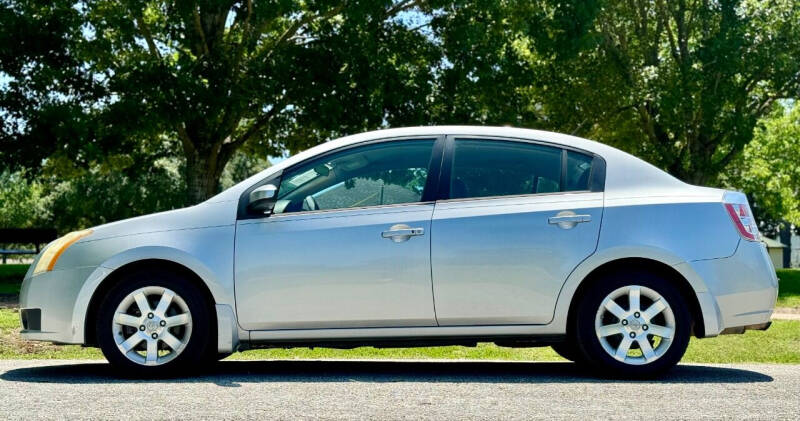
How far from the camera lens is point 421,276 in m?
6.45

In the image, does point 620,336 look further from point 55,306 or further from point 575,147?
point 55,306

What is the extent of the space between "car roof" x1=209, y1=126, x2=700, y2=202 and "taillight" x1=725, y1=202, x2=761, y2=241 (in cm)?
35

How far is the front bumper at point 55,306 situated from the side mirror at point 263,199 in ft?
3.77

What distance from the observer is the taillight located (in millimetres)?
6625

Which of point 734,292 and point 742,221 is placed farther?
point 742,221

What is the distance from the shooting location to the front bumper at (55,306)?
21.6 ft

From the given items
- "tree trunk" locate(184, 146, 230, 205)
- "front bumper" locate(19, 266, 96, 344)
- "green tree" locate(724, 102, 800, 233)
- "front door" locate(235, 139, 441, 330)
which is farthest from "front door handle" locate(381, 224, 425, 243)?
"green tree" locate(724, 102, 800, 233)

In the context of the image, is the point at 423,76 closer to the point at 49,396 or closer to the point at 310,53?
the point at 310,53

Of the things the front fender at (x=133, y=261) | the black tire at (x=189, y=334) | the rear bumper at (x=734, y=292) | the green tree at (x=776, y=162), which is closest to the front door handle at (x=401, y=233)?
the front fender at (x=133, y=261)

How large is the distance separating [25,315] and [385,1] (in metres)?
14.3

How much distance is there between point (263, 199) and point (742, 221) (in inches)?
128

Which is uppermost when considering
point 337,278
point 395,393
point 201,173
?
point 201,173

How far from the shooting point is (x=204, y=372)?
22.8ft

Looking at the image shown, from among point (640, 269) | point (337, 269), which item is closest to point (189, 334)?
point (337, 269)
